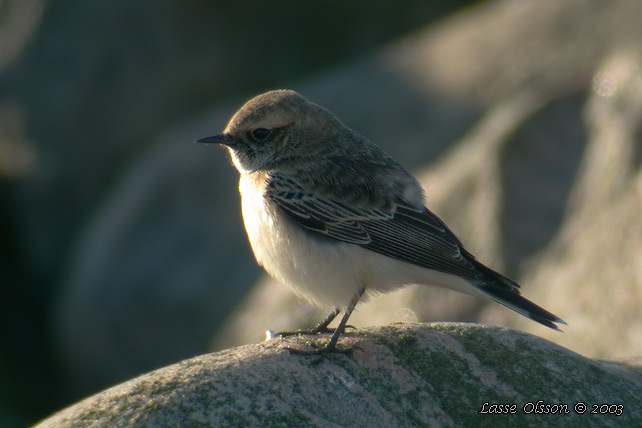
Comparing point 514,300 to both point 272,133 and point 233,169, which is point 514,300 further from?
point 233,169

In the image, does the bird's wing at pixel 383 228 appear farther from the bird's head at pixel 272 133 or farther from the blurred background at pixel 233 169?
the blurred background at pixel 233 169

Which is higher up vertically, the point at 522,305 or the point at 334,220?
the point at 522,305

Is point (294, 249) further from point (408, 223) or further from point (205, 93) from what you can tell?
A: point (205, 93)

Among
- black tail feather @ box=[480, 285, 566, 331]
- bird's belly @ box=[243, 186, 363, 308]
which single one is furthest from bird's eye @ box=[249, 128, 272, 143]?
black tail feather @ box=[480, 285, 566, 331]

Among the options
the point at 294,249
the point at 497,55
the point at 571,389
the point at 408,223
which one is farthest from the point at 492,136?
the point at 571,389

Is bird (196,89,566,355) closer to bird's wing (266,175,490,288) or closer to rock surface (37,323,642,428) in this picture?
bird's wing (266,175,490,288)

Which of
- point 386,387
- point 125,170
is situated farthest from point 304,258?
point 125,170
